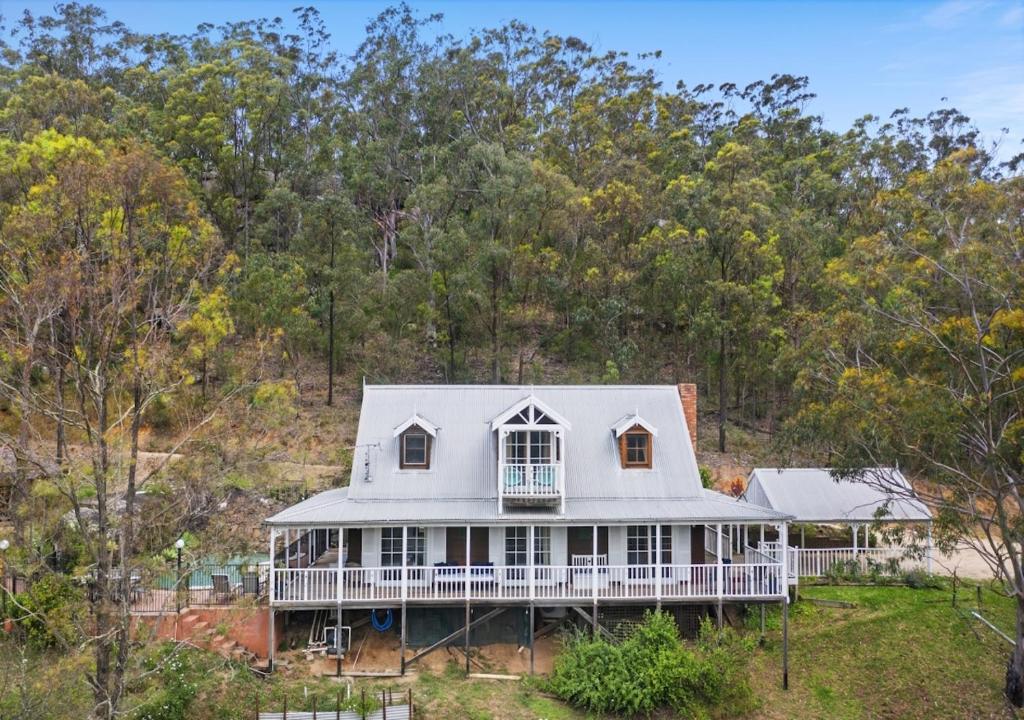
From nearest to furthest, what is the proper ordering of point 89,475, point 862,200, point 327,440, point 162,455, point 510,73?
1. point 89,475
2. point 162,455
3. point 327,440
4. point 862,200
5. point 510,73

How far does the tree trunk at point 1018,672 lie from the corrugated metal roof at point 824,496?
20.4ft

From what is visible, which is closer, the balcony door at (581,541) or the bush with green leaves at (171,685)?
the bush with green leaves at (171,685)

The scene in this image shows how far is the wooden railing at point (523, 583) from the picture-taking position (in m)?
21.0

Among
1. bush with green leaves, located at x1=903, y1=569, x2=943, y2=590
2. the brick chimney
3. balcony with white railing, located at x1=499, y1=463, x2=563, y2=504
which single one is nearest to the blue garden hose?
balcony with white railing, located at x1=499, y1=463, x2=563, y2=504

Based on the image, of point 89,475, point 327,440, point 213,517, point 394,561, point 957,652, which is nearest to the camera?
point 89,475

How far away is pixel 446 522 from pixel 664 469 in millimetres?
7059

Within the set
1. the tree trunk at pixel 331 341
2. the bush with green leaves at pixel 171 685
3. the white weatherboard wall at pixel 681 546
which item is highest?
the tree trunk at pixel 331 341

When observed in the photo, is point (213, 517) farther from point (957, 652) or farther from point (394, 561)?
point (957, 652)

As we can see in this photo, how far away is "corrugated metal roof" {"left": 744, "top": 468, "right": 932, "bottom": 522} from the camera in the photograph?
26047mm

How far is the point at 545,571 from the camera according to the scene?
72.3 feet

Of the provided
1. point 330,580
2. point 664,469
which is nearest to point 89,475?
point 330,580

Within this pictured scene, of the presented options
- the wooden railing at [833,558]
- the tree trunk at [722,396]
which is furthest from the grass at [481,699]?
the tree trunk at [722,396]

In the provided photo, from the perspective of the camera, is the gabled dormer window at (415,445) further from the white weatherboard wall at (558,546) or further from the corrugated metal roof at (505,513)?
the white weatherboard wall at (558,546)

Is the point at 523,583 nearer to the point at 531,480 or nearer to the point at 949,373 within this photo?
the point at 531,480
